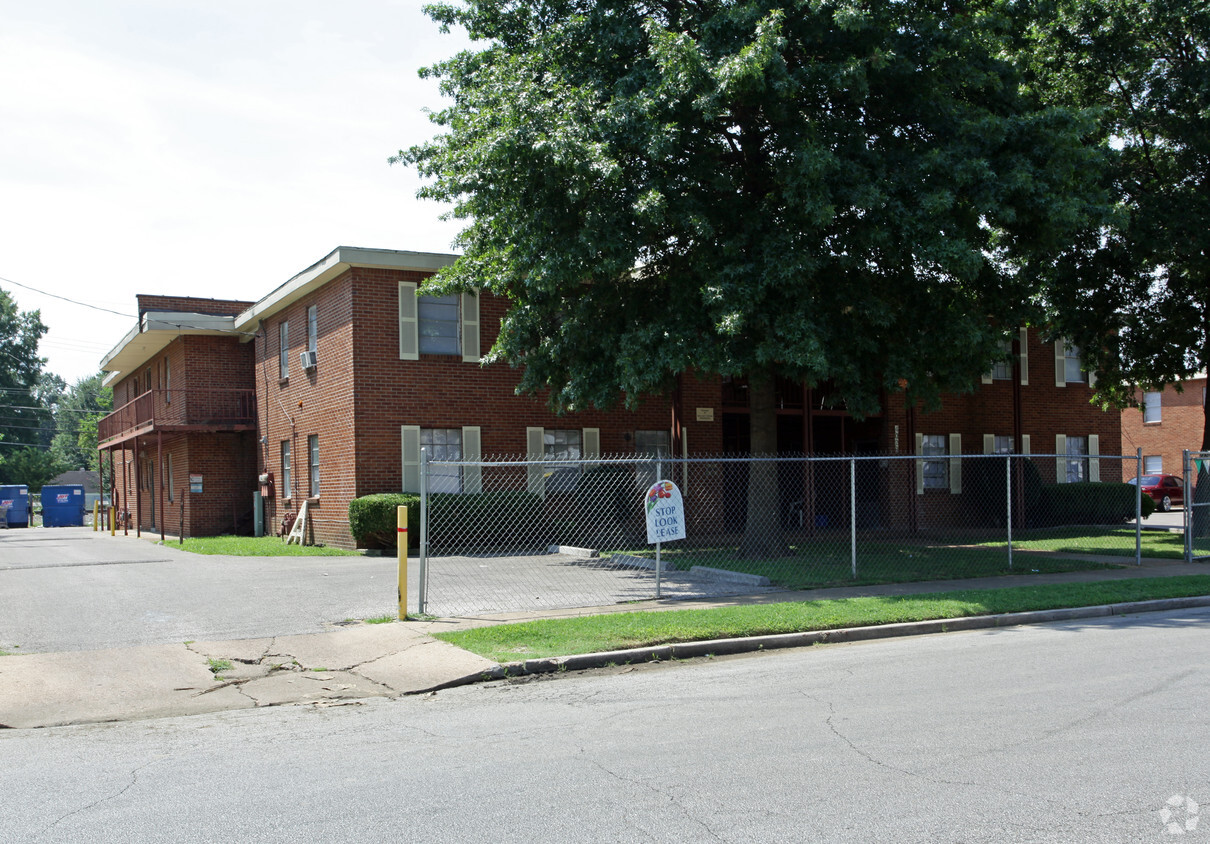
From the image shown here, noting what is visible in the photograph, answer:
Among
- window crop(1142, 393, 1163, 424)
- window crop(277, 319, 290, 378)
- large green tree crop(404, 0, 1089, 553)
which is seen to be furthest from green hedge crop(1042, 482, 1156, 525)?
window crop(277, 319, 290, 378)

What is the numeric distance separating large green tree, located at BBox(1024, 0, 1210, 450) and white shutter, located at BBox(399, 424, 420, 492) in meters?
14.1

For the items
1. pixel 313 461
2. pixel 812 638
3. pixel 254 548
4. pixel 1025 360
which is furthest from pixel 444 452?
pixel 1025 360

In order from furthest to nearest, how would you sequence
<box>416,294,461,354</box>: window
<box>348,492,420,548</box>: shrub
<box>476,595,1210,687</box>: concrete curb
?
<box>416,294,461,354</box>: window, <box>348,492,420,548</box>: shrub, <box>476,595,1210,687</box>: concrete curb

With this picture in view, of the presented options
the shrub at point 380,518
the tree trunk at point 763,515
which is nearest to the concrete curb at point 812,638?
the tree trunk at point 763,515

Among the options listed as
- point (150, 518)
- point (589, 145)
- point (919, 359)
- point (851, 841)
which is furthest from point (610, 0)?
point (150, 518)

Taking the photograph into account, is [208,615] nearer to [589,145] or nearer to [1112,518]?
[589,145]

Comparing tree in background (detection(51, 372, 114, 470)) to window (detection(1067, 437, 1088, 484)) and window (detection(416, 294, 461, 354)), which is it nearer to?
window (detection(416, 294, 461, 354))

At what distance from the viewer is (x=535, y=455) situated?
2217 centimetres

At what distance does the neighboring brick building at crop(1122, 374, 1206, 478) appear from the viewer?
4270cm

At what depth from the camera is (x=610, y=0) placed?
1561cm

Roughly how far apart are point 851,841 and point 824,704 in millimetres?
2848

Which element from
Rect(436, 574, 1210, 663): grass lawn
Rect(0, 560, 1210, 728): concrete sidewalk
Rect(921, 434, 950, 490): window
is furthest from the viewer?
Rect(921, 434, 950, 490): window

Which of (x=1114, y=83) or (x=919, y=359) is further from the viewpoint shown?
(x=1114, y=83)

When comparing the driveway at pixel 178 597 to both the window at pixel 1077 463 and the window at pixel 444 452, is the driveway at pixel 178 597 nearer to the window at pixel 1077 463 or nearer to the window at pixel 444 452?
the window at pixel 444 452
